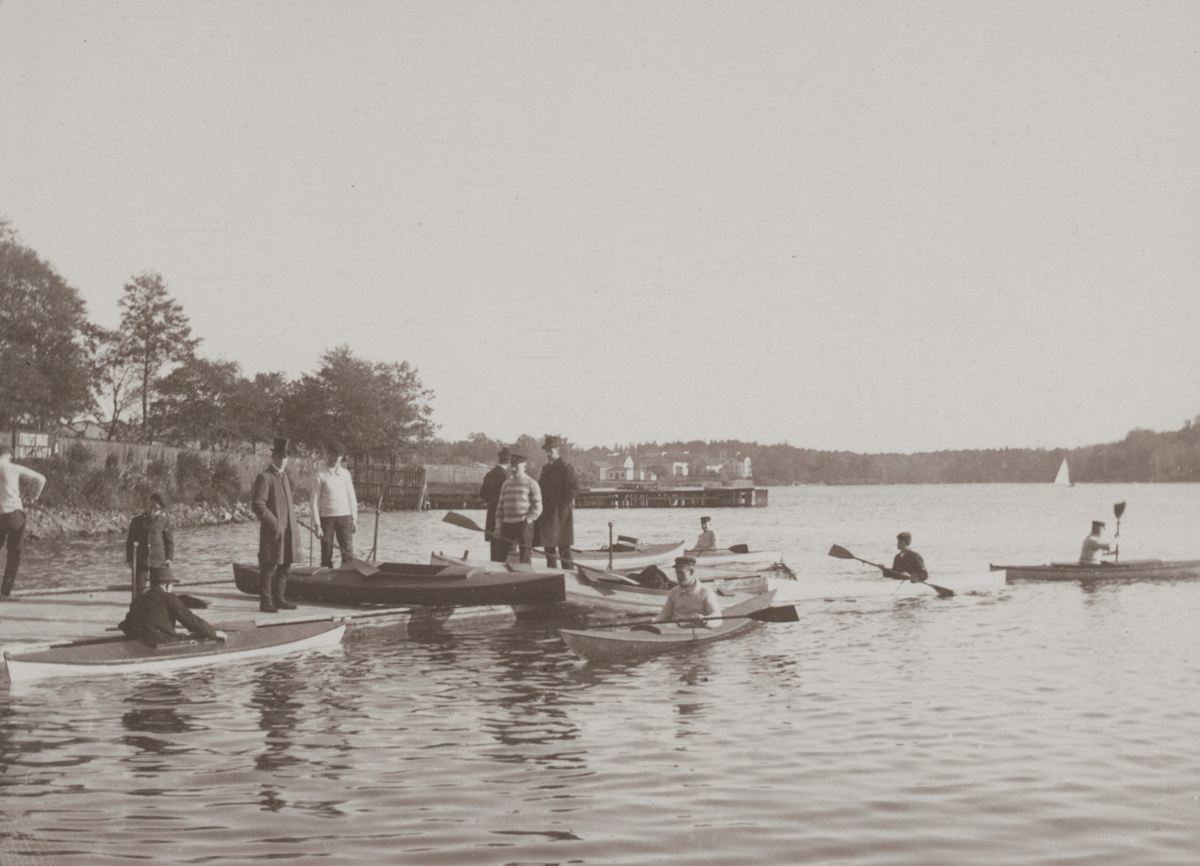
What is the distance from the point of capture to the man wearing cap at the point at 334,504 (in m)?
13.9

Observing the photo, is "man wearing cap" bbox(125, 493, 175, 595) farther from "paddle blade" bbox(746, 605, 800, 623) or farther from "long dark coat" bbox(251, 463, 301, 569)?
"paddle blade" bbox(746, 605, 800, 623)

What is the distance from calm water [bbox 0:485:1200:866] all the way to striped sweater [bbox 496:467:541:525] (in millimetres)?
1739

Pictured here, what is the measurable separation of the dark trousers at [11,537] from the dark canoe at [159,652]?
3.26 m

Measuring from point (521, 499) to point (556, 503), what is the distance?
71 cm

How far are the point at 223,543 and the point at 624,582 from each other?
2495 centimetres

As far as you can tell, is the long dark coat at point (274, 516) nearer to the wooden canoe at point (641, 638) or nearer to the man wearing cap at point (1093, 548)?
the wooden canoe at point (641, 638)

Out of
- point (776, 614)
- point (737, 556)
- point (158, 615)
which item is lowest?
point (737, 556)

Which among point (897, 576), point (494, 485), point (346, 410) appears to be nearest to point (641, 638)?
point (494, 485)

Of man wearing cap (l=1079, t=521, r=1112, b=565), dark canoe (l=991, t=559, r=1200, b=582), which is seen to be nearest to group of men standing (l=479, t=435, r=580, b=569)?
dark canoe (l=991, t=559, r=1200, b=582)

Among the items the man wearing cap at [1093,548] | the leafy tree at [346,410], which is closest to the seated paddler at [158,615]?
the man wearing cap at [1093,548]

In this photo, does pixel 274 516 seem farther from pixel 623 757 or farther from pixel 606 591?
pixel 623 757

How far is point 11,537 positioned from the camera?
13.0 meters

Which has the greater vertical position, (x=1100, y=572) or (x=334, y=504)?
(x=334, y=504)

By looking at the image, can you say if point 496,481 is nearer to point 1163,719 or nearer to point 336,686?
point 336,686
